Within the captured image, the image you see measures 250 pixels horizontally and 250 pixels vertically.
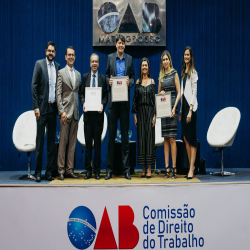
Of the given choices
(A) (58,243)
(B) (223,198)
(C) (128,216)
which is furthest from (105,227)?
(B) (223,198)

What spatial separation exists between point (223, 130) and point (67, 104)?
2.54 metres

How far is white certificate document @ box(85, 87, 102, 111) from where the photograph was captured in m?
4.15

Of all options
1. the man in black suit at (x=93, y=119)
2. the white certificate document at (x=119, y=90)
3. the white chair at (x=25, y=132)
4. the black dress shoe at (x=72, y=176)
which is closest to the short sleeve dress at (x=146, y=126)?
the white certificate document at (x=119, y=90)

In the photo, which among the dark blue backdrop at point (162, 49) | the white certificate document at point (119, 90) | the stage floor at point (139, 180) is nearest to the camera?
the stage floor at point (139, 180)

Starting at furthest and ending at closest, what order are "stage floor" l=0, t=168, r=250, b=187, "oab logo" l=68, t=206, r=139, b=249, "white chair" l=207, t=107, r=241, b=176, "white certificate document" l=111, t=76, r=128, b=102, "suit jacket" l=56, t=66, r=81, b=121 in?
Result: "white chair" l=207, t=107, r=241, b=176 < "suit jacket" l=56, t=66, r=81, b=121 < "white certificate document" l=111, t=76, r=128, b=102 < "stage floor" l=0, t=168, r=250, b=187 < "oab logo" l=68, t=206, r=139, b=249

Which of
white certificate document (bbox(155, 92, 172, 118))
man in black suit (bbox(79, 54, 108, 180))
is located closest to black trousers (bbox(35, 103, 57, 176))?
Answer: man in black suit (bbox(79, 54, 108, 180))

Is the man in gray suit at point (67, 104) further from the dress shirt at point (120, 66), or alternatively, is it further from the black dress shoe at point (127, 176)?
the black dress shoe at point (127, 176)

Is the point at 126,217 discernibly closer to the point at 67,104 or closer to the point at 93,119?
the point at 93,119

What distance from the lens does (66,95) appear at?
4.27m

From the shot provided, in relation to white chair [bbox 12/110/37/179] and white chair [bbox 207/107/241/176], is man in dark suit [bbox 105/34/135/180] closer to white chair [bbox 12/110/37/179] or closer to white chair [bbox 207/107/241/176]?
white chair [bbox 12/110/37/179]

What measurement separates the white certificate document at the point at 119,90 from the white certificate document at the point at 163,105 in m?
0.46

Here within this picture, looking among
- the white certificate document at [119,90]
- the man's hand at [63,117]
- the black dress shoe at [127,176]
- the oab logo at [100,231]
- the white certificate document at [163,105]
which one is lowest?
the oab logo at [100,231]

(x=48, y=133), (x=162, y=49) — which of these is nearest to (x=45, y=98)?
(x=48, y=133)

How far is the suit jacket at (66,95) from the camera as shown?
13.8ft
